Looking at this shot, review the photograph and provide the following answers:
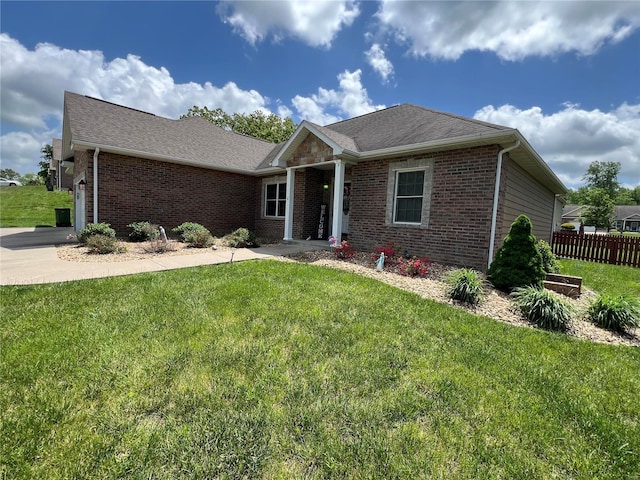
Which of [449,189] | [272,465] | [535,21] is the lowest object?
[272,465]

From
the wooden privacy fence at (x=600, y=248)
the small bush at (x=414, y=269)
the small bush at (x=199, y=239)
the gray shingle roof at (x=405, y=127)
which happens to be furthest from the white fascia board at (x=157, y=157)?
the wooden privacy fence at (x=600, y=248)

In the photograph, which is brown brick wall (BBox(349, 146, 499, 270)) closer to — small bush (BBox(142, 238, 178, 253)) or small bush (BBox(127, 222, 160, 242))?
small bush (BBox(142, 238, 178, 253))

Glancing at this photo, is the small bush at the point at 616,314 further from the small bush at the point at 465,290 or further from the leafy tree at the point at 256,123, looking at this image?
the leafy tree at the point at 256,123

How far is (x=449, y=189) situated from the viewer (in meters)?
7.55

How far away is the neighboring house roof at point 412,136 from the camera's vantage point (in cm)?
669

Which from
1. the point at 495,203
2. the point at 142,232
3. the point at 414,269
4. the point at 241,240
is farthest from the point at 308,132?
the point at 142,232

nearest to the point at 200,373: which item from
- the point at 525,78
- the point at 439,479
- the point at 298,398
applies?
the point at 298,398

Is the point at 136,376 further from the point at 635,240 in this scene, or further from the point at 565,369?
the point at 635,240

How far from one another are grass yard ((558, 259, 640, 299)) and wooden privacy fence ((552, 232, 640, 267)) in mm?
785

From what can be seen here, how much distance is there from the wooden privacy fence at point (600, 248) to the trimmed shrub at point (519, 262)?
8934mm

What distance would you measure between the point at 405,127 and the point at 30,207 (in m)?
28.9

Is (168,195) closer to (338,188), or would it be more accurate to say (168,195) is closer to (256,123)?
(338,188)

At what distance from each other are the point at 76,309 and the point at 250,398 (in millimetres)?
3159

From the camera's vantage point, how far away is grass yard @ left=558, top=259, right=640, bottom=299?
6.81 m
